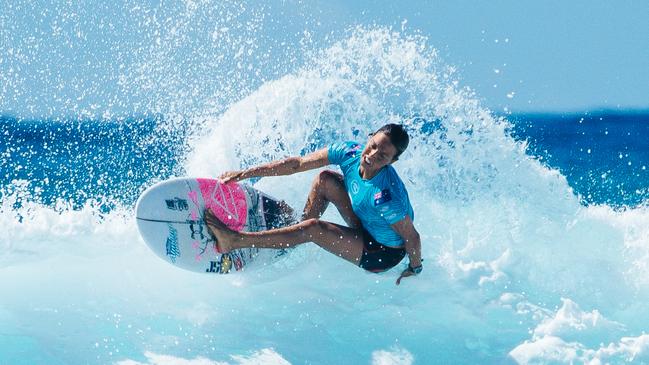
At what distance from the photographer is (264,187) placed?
646 cm

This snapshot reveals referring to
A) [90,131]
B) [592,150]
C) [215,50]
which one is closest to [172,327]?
[215,50]

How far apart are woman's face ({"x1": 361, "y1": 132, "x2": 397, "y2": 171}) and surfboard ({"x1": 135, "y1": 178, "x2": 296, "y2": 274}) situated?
1.28 meters

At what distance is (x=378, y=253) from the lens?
5.07 meters

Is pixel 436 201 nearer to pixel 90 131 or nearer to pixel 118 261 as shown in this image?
pixel 118 261

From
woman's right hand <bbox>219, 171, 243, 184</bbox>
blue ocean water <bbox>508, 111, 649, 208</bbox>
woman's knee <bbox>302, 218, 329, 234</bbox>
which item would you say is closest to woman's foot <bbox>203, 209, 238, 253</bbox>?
woman's right hand <bbox>219, 171, 243, 184</bbox>

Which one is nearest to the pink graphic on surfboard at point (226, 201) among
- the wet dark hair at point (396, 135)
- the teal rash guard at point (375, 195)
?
the teal rash guard at point (375, 195)

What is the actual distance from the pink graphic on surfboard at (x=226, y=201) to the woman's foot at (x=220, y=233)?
0.23ft

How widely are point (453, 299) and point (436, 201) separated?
140cm

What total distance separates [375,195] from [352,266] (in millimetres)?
1512

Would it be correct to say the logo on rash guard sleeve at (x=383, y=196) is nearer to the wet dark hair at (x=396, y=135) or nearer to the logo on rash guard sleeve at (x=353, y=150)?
the wet dark hair at (x=396, y=135)

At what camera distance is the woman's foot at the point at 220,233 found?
16.8 ft

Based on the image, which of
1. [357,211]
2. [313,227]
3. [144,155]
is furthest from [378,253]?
[144,155]

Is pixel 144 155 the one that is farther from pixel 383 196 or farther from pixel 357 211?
pixel 383 196

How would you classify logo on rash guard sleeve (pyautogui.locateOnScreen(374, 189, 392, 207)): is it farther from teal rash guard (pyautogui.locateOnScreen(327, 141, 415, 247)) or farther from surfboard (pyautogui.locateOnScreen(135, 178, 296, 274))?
surfboard (pyautogui.locateOnScreen(135, 178, 296, 274))
